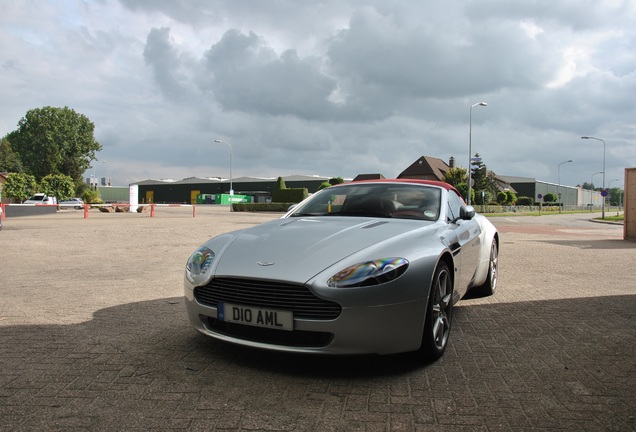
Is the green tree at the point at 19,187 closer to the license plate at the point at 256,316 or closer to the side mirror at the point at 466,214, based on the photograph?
the side mirror at the point at 466,214

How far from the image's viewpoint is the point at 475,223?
542 centimetres

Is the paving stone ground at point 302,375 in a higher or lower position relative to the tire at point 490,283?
lower

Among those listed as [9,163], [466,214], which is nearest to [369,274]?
[466,214]

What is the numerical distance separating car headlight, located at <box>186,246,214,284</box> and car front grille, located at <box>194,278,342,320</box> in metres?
0.24

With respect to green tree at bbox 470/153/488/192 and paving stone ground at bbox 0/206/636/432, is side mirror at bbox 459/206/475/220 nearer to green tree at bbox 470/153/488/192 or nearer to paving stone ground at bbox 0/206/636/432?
paving stone ground at bbox 0/206/636/432

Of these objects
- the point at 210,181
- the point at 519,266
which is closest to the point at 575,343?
the point at 519,266

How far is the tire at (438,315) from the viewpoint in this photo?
3.32 meters

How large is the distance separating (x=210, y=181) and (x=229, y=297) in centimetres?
11196

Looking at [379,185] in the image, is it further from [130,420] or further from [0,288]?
[0,288]

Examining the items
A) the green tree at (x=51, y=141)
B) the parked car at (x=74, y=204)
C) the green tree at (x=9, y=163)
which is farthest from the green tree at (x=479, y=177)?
the green tree at (x=9, y=163)

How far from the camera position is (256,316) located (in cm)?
304

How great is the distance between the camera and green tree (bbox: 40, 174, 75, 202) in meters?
63.7

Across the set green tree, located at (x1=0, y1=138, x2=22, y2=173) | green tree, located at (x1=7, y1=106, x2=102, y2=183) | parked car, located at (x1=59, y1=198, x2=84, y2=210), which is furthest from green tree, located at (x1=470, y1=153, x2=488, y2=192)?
green tree, located at (x1=0, y1=138, x2=22, y2=173)

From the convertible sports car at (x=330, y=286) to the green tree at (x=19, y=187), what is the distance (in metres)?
68.9
